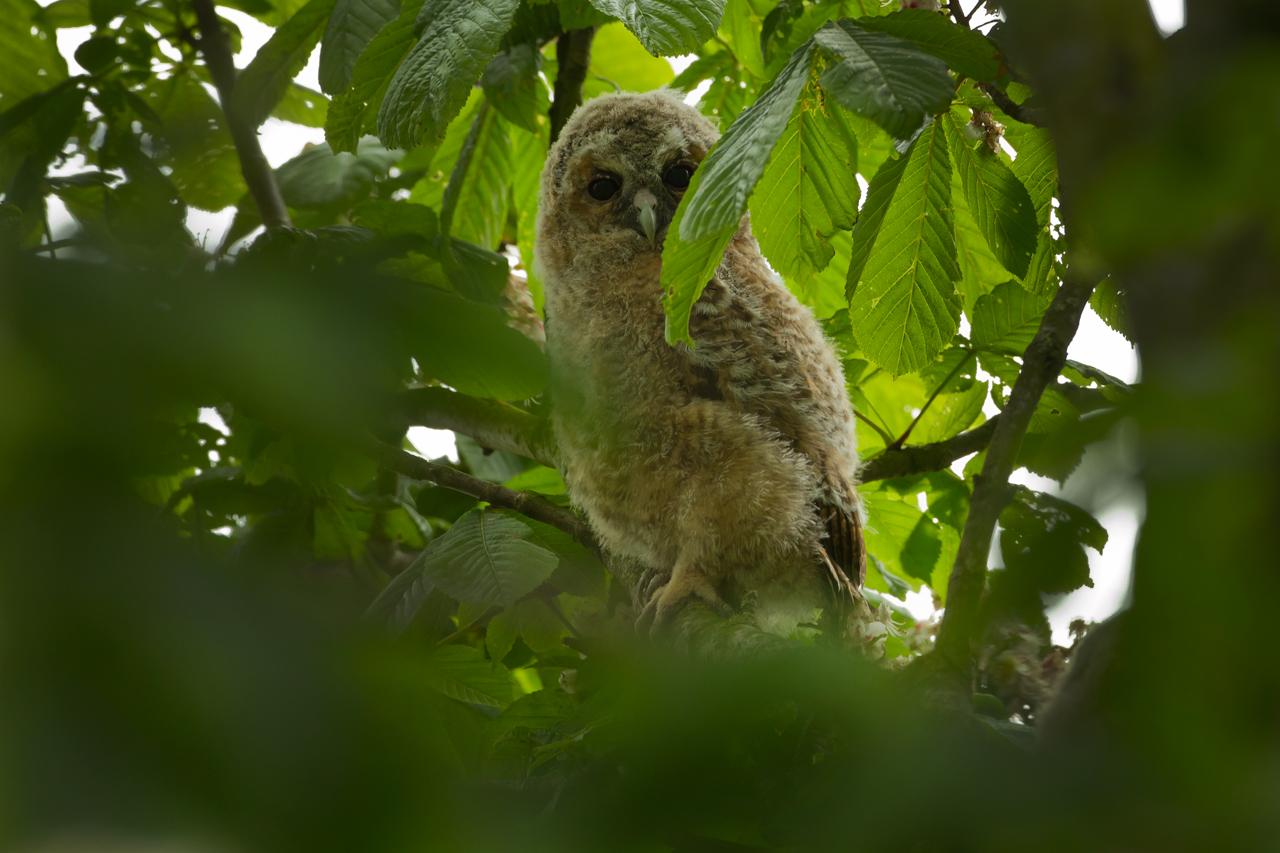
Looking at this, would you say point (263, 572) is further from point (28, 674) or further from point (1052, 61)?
point (1052, 61)

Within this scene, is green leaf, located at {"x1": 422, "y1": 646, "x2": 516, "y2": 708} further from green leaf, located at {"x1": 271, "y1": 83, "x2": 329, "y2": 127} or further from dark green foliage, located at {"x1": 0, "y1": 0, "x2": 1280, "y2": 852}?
green leaf, located at {"x1": 271, "y1": 83, "x2": 329, "y2": 127}

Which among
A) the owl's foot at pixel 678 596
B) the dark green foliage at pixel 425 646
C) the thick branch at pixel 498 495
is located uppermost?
the dark green foliage at pixel 425 646

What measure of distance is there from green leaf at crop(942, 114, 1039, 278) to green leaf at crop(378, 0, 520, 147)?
78cm

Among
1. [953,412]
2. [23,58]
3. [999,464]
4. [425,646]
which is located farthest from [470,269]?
[425,646]

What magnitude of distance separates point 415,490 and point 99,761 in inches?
125

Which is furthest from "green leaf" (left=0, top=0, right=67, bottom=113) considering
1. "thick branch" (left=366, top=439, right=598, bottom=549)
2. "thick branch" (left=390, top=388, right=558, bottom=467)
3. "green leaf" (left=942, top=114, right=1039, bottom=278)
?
"green leaf" (left=942, top=114, right=1039, bottom=278)

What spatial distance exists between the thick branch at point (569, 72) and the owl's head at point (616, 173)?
5cm

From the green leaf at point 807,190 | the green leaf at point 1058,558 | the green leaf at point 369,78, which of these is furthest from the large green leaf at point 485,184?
the green leaf at point 1058,558

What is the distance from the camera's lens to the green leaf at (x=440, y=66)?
1.77m

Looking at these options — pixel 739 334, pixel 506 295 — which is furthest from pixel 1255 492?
pixel 506 295

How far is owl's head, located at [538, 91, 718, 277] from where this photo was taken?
296 cm

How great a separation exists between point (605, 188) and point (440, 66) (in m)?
1.28

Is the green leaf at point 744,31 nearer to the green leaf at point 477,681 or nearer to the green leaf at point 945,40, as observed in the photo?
the green leaf at point 945,40

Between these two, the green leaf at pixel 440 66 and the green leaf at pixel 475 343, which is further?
the green leaf at pixel 440 66
